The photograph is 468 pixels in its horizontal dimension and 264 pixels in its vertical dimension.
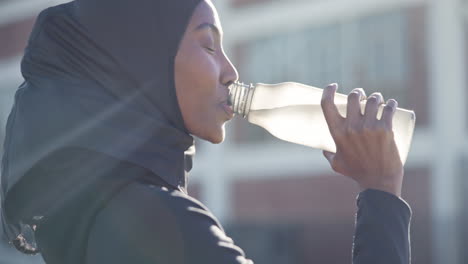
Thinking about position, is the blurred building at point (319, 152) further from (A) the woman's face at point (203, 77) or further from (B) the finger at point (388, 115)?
(B) the finger at point (388, 115)

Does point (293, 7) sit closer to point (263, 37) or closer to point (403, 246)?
point (263, 37)

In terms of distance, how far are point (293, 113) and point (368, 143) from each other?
2.03 ft

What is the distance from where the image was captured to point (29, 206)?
5.34 ft

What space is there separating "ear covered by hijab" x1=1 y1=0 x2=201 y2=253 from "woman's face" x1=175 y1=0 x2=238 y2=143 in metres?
0.02

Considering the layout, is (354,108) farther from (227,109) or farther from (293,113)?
(293,113)

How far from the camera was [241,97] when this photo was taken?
2.03 meters

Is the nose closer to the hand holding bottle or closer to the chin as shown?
the chin

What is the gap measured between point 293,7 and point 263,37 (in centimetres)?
86

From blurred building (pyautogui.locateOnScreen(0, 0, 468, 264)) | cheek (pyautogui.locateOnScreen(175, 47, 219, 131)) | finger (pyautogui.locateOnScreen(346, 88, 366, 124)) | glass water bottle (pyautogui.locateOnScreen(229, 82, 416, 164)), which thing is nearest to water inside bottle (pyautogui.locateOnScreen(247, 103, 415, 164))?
glass water bottle (pyautogui.locateOnScreen(229, 82, 416, 164))

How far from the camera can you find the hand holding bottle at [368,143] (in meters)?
1.66

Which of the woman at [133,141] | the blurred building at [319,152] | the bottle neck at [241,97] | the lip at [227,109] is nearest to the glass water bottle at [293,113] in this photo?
the bottle neck at [241,97]

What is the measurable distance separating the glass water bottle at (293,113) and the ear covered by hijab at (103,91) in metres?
0.27

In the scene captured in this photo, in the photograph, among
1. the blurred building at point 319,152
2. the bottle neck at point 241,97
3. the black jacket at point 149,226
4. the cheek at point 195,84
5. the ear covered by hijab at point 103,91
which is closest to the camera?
the black jacket at point 149,226

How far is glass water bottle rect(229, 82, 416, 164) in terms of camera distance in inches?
79.5
